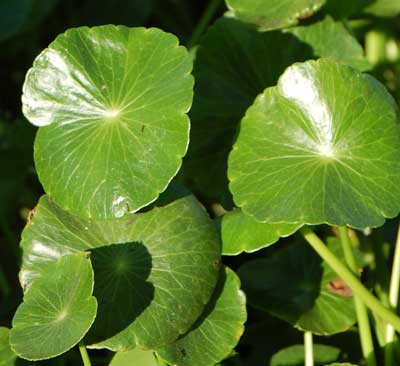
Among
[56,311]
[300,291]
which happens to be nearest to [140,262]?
[56,311]

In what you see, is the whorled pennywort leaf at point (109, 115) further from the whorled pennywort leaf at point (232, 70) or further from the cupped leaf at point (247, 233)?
the whorled pennywort leaf at point (232, 70)

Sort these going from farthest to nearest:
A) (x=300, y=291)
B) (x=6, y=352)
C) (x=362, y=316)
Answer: (x=300, y=291), (x=362, y=316), (x=6, y=352)

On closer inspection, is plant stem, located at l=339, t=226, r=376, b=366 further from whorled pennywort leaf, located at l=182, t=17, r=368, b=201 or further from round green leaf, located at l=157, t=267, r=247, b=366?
whorled pennywort leaf, located at l=182, t=17, r=368, b=201

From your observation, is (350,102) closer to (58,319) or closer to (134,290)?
(134,290)

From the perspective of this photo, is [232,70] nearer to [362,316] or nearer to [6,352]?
[362,316]

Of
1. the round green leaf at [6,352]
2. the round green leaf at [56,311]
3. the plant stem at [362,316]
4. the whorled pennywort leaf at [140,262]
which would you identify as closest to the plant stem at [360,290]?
the plant stem at [362,316]
